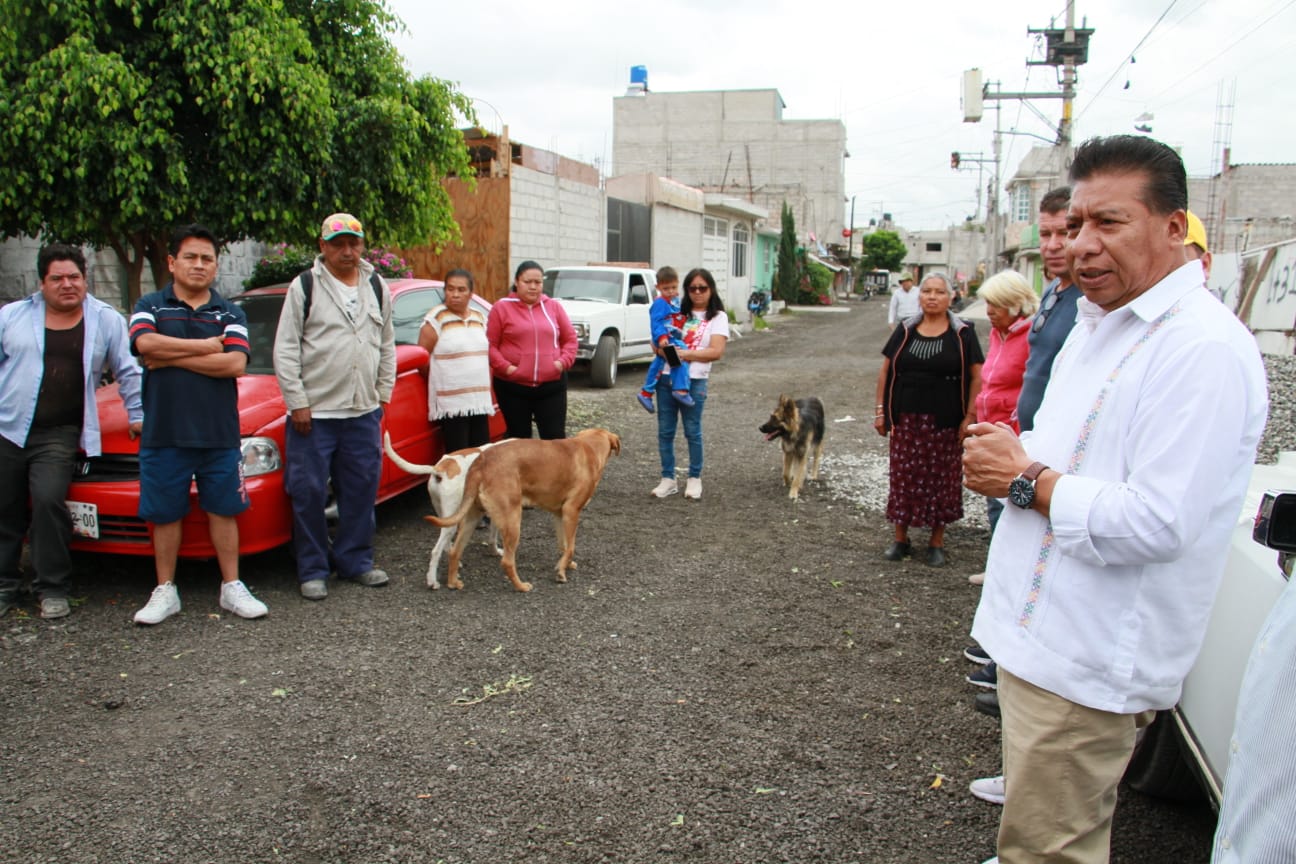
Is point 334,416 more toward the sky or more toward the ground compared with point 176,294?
more toward the ground

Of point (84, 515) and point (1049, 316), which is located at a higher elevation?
point (1049, 316)

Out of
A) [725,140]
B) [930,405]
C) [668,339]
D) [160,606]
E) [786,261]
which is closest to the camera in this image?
[160,606]

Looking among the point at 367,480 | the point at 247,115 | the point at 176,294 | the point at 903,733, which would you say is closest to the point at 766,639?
the point at 903,733

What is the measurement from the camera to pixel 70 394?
14.9 ft

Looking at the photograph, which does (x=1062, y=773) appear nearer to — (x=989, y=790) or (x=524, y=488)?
(x=989, y=790)

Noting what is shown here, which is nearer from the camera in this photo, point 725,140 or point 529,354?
point 529,354

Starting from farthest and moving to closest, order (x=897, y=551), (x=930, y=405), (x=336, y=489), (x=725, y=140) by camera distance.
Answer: (x=725, y=140) → (x=897, y=551) → (x=930, y=405) → (x=336, y=489)

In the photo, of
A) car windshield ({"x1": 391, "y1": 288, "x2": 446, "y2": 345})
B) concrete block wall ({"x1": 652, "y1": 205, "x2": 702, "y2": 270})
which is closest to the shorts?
car windshield ({"x1": 391, "y1": 288, "x2": 446, "y2": 345})

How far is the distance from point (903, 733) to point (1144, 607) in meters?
1.98

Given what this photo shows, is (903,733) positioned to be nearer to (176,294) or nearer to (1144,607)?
(1144,607)

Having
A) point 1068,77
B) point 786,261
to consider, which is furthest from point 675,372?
point 786,261

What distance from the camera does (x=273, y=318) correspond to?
5.92 meters

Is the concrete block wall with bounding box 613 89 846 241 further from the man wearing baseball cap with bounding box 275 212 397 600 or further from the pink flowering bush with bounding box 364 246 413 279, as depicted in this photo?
the man wearing baseball cap with bounding box 275 212 397 600

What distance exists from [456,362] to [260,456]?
4.82 ft
